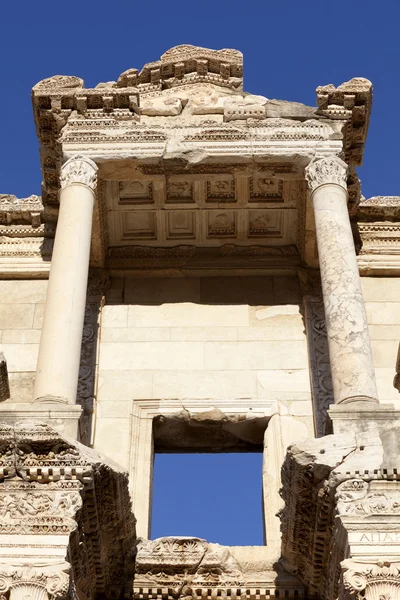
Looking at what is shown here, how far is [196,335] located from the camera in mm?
15266

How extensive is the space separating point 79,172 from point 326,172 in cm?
364

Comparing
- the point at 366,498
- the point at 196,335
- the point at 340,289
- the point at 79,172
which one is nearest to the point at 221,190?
the point at 196,335

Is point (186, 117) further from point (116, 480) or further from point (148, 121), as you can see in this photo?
point (116, 480)

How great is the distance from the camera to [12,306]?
15.8m

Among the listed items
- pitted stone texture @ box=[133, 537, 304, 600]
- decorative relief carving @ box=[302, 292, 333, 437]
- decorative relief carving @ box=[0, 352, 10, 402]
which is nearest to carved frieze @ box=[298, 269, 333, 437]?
decorative relief carving @ box=[302, 292, 333, 437]

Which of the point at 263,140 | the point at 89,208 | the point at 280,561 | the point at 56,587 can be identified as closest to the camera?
the point at 56,587

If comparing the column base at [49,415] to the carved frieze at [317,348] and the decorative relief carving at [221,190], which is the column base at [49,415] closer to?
the carved frieze at [317,348]

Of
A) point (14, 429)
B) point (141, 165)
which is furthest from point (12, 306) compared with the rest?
point (14, 429)

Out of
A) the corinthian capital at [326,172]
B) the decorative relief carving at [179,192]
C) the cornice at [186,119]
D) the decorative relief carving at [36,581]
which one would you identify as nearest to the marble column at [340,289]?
the corinthian capital at [326,172]

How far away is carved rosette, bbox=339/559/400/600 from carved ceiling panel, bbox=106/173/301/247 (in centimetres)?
749

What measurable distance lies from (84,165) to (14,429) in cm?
528

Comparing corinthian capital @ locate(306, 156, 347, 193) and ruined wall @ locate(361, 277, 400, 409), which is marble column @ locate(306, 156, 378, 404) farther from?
ruined wall @ locate(361, 277, 400, 409)

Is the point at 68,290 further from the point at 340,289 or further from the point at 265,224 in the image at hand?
the point at 265,224

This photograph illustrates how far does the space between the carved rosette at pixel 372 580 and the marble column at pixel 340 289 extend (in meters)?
2.29
